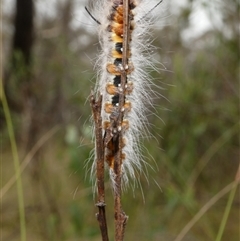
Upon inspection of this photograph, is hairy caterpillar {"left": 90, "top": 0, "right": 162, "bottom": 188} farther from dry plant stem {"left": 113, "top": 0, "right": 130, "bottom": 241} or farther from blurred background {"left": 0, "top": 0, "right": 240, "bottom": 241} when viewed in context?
blurred background {"left": 0, "top": 0, "right": 240, "bottom": 241}

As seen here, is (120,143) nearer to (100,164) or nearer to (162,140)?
(100,164)

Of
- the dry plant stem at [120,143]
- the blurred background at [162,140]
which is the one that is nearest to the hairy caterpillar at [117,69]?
the dry plant stem at [120,143]

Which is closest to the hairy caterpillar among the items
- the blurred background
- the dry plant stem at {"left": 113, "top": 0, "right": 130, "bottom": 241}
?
the dry plant stem at {"left": 113, "top": 0, "right": 130, "bottom": 241}

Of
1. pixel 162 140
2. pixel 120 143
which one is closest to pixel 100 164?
pixel 120 143

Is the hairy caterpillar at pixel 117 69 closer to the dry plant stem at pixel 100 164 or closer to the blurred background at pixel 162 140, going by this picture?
the dry plant stem at pixel 100 164

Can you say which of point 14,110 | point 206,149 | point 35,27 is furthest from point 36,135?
point 35,27

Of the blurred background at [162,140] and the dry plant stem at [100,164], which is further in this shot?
the blurred background at [162,140]

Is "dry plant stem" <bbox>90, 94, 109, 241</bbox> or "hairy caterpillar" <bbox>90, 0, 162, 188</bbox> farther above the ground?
"hairy caterpillar" <bbox>90, 0, 162, 188</bbox>

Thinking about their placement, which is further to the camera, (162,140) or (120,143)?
(162,140)
